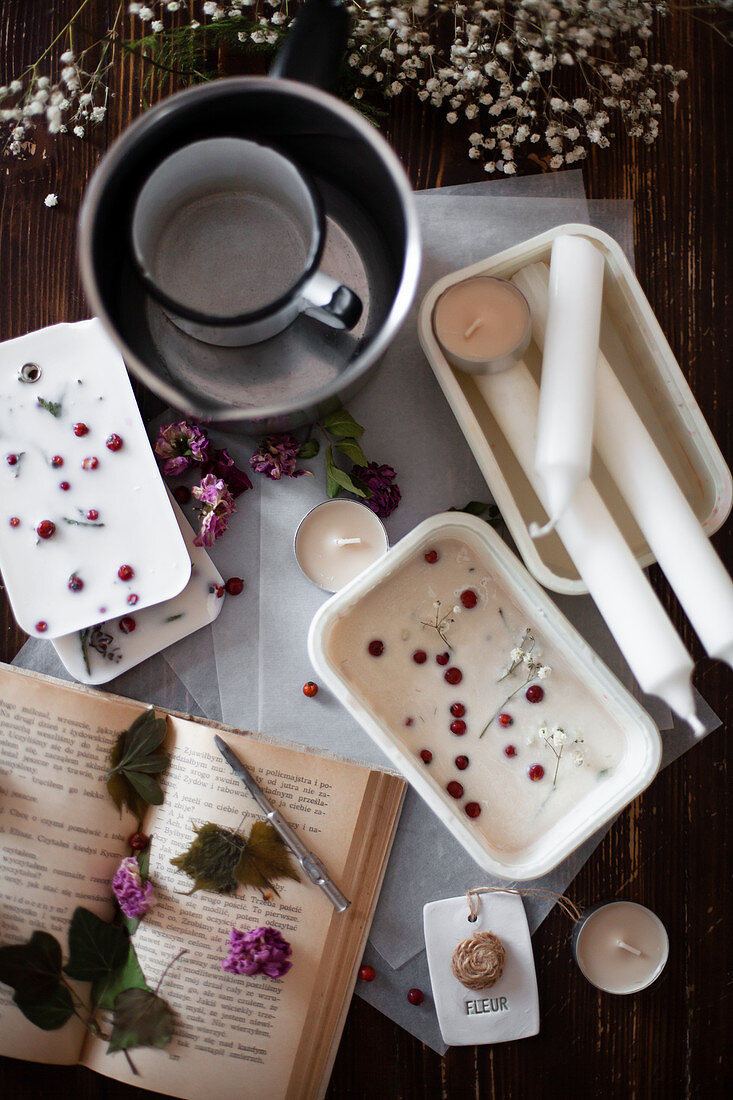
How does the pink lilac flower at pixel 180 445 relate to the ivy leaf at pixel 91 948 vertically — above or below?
above

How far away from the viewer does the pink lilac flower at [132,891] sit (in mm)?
746

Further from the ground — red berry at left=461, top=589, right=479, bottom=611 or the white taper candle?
the white taper candle

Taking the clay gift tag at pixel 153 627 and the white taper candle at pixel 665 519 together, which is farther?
the clay gift tag at pixel 153 627

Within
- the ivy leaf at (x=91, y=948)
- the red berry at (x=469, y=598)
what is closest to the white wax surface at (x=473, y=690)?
the red berry at (x=469, y=598)

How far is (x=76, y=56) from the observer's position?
31.6 inches

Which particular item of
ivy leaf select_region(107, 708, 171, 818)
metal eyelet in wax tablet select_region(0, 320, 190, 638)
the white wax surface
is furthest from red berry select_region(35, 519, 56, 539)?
the white wax surface

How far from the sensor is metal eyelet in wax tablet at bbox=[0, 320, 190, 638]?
2.51 feet

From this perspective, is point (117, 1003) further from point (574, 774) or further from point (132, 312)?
point (132, 312)

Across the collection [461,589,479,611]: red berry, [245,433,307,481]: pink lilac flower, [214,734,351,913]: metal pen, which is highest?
[245,433,307,481]: pink lilac flower

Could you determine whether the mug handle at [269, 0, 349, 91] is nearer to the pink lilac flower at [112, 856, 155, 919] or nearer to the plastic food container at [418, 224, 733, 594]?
the plastic food container at [418, 224, 733, 594]

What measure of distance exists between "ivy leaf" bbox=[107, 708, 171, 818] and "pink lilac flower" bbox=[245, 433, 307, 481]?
0.28 meters

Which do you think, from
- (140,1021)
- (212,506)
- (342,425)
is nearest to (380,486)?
(342,425)

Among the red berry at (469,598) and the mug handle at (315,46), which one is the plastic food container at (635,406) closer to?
the red berry at (469,598)

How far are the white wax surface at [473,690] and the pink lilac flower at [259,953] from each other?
232 mm
